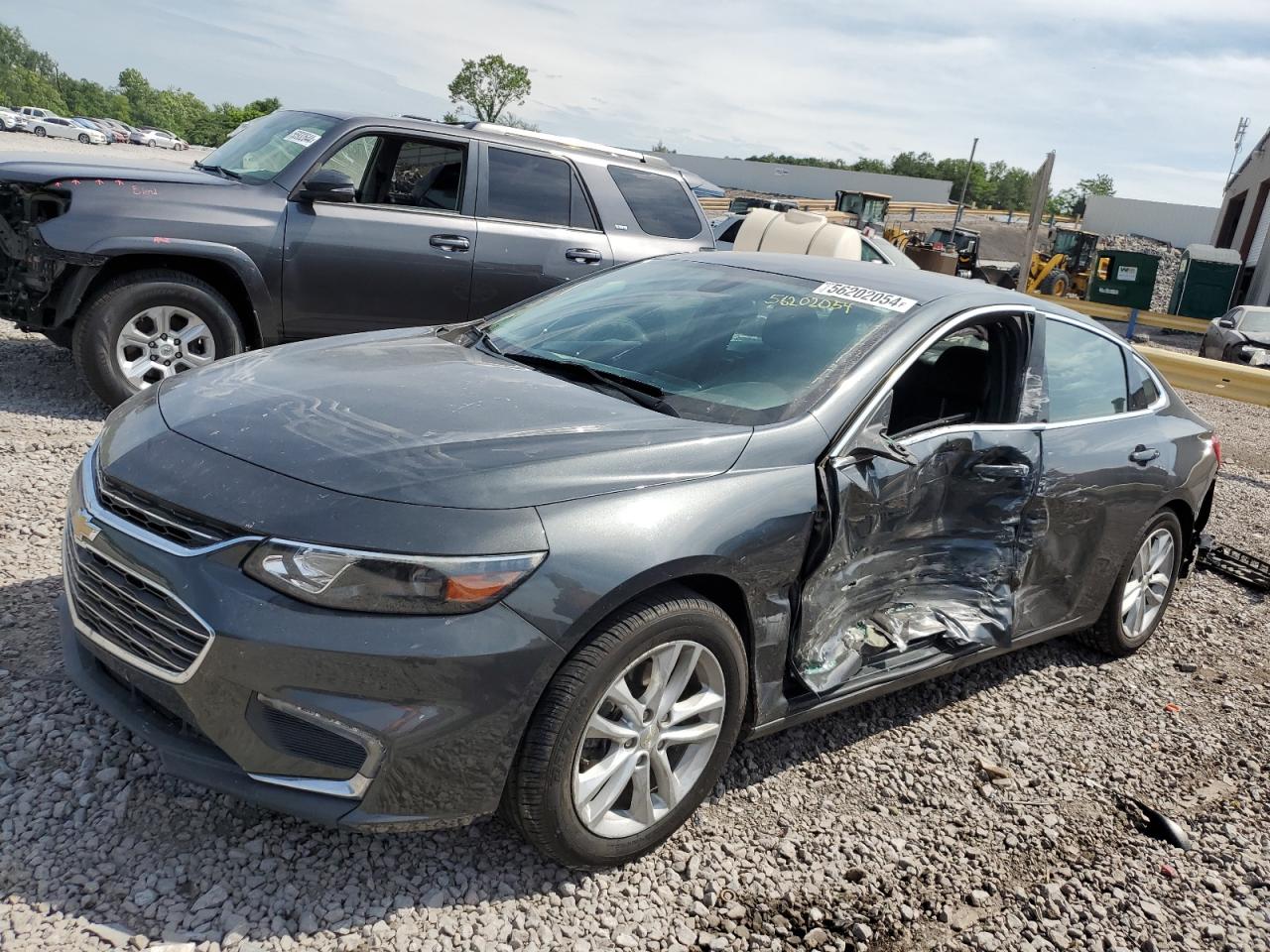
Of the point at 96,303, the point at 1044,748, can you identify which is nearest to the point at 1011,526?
the point at 1044,748

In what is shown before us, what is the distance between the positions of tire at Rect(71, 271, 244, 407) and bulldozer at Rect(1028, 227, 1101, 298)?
28.4 meters

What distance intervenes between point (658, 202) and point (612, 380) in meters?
4.72

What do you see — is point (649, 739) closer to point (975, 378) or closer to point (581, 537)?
point (581, 537)

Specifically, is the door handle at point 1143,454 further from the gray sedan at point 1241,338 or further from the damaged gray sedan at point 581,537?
the gray sedan at point 1241,338

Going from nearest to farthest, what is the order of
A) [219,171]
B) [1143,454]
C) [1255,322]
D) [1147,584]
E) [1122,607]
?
[1143,454] < [1122,607] < [1147,584] < [219,171] < [1255,322]

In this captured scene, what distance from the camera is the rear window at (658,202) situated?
7.63 metres

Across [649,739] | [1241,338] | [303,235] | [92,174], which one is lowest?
[649,739]

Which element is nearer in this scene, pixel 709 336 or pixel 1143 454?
pixel 709 336

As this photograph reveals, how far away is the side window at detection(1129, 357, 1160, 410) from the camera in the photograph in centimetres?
464

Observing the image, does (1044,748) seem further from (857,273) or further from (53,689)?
(53,689)

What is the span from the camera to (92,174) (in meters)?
5.91

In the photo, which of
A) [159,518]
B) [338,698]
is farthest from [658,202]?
[338,698]

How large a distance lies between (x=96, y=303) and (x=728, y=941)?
16.5 feet

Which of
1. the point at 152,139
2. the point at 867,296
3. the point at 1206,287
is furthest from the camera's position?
the point at 152,139
